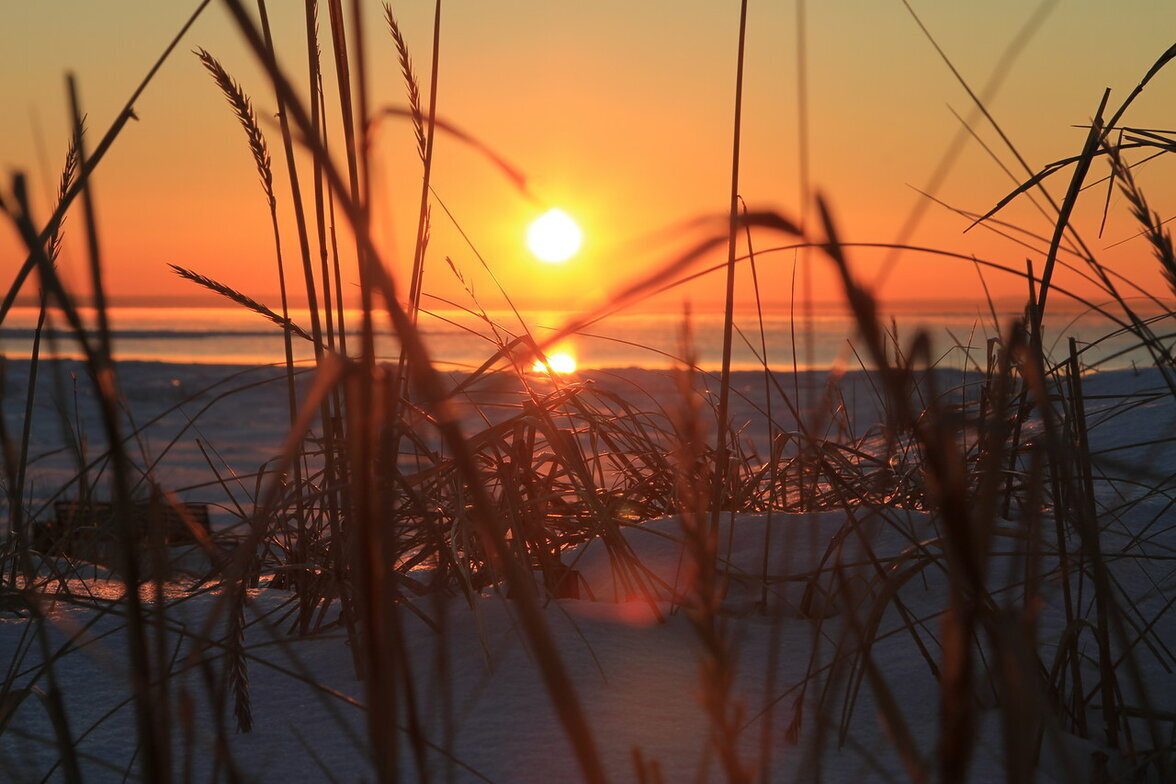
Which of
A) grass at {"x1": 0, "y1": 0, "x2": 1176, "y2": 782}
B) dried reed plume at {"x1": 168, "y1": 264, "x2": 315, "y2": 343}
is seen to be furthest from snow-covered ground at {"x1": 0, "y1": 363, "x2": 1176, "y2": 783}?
dried reed plume at {"x1": 168, "y1": 264, "x2": 315, "y2": 343}

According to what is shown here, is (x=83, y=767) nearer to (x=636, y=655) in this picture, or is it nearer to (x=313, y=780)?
(x=313, y=780)

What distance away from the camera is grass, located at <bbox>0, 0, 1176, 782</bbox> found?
366mm

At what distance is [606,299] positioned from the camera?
36 cm

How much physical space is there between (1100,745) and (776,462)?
90cm

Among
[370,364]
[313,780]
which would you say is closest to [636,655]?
[313,780]

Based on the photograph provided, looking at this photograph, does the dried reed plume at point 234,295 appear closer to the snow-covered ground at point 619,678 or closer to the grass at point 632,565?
the grass at point 632,565

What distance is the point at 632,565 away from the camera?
1223 mm

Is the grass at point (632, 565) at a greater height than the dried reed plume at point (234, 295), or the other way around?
the dried reed plume at point (234, 295)

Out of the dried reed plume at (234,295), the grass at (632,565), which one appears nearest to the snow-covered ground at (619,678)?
the grass at (632,565)

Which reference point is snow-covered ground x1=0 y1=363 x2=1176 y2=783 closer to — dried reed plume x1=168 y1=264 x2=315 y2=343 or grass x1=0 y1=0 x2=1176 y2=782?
grass x1=0 y1=0 x2=1176 y2=782

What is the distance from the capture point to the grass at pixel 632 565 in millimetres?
366

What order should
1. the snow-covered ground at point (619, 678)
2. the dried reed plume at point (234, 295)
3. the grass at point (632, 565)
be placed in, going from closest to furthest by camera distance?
the grass at point (632, 565) → the snow-covered ground at point (619, 678) → the dried reed plume at point (234, 295)

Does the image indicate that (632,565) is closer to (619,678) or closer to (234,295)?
(619,678)

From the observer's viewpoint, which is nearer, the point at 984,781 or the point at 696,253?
the point at 696,253
